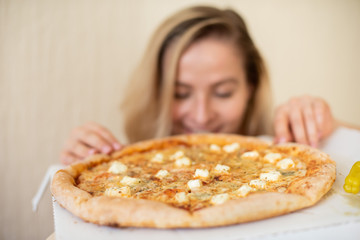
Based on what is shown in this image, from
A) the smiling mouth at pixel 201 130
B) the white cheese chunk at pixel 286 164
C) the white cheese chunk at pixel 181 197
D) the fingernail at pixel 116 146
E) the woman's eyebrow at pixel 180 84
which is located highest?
the woman's eyebrow at pixel 180 84

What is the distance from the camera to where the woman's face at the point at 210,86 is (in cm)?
192

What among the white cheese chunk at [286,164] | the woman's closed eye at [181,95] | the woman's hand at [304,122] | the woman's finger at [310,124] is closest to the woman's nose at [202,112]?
the woman's closed eye at [181,95]

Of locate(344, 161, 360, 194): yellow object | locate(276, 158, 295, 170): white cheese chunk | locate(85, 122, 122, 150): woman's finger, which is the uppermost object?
locate(344, 161, 360, 194): yellow object

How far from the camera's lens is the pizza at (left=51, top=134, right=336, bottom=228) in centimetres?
71

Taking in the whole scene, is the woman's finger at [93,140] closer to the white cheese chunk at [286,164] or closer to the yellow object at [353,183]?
the white cheese chunk at [286,164]

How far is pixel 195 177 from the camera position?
0.98 metres

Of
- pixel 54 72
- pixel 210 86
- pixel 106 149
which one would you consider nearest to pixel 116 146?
pixel 106 149

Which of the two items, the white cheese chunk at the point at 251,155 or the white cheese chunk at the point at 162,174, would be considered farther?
the white cheese chunk at the point at 251,155

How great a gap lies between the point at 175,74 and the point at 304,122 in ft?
2.80

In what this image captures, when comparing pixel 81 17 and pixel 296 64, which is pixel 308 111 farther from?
pixel 296 64

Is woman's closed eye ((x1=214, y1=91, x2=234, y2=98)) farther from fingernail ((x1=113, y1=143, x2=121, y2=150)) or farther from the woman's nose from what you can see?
fingernail ((x1=113, y1=143, x2=121, y2=150))

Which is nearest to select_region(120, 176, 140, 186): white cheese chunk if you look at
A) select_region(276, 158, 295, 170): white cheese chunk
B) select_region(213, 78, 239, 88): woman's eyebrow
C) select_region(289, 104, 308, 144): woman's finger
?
select_region(276, 158, 295, 170): white cheese chunk

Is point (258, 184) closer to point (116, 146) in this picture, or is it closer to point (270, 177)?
point (270, 177)

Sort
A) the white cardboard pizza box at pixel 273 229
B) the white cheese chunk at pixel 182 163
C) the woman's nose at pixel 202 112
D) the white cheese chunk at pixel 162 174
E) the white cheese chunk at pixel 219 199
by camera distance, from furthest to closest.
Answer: the woman's nose at pixel 202 112 < the white cheese chunk at pixel 182 163 < the white cheese chunk at pixel 162 174 < the white cheese chunk at pixel 219 199 < the white cardboard pizza box at pixel 273 229
